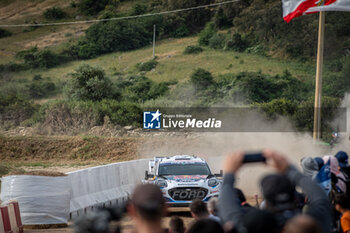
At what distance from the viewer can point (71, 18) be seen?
314 ft

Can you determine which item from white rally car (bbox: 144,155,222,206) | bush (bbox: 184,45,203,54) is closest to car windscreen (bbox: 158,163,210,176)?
white rally car (bbox: 144,155,222,206)

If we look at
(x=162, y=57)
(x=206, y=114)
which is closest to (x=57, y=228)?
(x=206, y=114)

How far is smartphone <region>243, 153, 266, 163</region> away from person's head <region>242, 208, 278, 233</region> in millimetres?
523

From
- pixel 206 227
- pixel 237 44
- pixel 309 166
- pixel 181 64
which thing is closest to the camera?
pixel 206 227

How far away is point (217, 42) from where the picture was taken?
73.2 metres

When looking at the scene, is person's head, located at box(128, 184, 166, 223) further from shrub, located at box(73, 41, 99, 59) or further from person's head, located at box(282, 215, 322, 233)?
shrub, located at box(73, 41, 99, 59)

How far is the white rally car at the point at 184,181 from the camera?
47.4 feet

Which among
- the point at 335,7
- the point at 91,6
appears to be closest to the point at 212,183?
the point at 335,7

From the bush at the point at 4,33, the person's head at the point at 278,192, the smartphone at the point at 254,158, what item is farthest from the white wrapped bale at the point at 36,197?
the bush at the point at 4,33

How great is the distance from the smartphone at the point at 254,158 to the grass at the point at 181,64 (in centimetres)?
5779

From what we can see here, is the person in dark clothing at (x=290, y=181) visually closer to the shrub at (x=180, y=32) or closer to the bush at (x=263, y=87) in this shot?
the bush at (x=263, y=87)

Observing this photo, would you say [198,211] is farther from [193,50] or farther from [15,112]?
[193,50]

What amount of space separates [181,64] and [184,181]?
2113 inches

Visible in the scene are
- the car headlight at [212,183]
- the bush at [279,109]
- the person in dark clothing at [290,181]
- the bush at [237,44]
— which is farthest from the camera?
the bush at [237,44]
